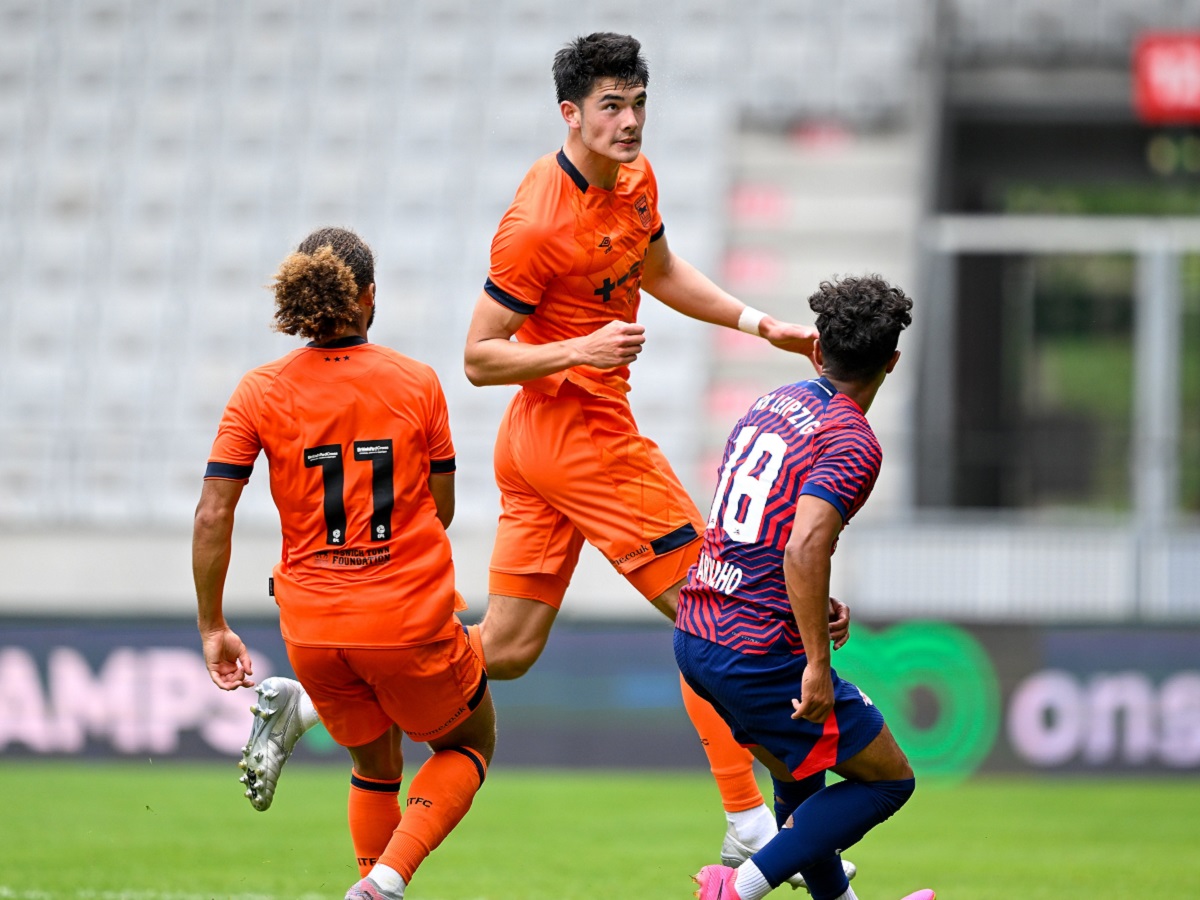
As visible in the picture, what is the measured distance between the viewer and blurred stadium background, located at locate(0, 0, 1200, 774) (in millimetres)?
11742

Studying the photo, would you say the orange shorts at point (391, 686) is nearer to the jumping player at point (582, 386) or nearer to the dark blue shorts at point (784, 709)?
the jumping player at point (582, 386)

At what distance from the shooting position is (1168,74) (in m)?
14.5

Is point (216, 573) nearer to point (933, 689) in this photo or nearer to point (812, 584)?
point (812, 584)

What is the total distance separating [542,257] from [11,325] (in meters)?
10.2

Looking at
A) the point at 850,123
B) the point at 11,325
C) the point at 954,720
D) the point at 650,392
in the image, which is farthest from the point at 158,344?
the point at 954,720

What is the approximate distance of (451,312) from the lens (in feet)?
46.6

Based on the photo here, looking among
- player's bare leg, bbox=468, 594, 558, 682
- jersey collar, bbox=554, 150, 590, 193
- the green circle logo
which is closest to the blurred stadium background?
the green circle logo

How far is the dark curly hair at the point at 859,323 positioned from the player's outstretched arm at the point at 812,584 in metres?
0.46

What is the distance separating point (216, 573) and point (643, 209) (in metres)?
1.85

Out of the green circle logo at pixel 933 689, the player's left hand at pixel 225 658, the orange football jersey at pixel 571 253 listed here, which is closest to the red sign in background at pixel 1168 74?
the green circle logo at pixel 933 689

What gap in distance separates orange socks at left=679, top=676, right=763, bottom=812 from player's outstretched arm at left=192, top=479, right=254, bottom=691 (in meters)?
1.42

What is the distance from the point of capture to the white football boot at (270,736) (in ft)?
17.3

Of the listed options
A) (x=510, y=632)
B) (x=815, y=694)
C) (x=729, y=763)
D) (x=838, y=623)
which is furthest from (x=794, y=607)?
(x=510, y=632)

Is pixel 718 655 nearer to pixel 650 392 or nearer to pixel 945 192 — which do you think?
pixel 650 392
